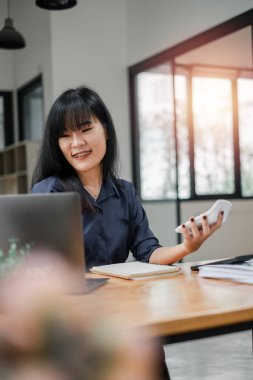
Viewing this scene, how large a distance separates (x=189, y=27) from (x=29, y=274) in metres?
4.64

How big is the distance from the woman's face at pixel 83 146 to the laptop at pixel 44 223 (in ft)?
2.09

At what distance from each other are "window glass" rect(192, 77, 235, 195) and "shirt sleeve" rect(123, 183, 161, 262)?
158 inches

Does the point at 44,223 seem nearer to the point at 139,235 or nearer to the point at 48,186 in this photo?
the point at 48,186

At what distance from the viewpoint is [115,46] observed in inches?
254

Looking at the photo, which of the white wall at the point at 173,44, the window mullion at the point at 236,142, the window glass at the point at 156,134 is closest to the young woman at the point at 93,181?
the white wall at the point at 173,44

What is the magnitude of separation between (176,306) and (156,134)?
17.0ft

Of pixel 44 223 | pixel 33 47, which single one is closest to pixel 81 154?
pixel 44 223

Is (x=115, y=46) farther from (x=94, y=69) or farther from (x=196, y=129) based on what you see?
(x=196, y=129)

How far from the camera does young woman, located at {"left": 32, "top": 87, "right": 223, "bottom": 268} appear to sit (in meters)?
1.80

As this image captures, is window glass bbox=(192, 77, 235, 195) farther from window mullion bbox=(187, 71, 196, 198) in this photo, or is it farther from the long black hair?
the long black hair

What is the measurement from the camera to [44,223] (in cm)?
117

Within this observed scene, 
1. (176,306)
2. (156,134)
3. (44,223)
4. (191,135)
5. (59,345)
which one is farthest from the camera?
(156,134)

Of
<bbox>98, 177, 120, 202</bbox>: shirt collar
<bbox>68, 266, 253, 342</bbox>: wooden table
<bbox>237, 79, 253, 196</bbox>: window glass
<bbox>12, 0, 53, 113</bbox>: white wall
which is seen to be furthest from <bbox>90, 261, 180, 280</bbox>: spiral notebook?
<bbox>12, 0, 53, 113</bbox>: white wall

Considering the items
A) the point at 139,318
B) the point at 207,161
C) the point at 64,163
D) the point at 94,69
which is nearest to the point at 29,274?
the point at 139,318
